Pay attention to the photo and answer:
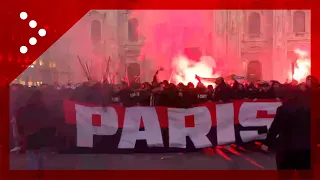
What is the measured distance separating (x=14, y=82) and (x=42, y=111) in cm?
24

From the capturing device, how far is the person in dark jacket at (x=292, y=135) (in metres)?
1.72

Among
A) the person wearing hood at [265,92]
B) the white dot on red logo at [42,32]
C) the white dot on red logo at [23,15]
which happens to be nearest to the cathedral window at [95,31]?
the white dot on red logo at [42,32]

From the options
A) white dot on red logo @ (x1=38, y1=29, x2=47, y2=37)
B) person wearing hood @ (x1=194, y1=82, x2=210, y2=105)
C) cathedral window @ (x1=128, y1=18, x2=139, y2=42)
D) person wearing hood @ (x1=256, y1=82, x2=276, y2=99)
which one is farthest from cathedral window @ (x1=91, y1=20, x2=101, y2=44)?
person wearing hood @ (x1=256, y1=82, x2=276, y2=99)

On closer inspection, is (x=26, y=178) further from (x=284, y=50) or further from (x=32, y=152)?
(x=284, y=50)

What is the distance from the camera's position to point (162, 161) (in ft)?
5.86

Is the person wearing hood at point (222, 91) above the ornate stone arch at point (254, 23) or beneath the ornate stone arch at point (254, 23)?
beneath

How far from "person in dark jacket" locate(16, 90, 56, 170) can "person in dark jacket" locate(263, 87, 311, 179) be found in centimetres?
126

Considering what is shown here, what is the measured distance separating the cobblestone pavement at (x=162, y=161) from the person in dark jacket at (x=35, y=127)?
60 mm

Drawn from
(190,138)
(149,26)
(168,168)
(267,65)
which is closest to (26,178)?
(168,168)

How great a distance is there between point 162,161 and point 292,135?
2.52ft

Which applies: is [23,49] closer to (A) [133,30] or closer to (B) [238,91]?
(A) [133,30]

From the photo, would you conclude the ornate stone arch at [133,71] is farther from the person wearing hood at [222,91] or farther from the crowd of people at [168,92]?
the person wearing hood at [222,91]

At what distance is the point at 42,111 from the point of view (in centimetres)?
175

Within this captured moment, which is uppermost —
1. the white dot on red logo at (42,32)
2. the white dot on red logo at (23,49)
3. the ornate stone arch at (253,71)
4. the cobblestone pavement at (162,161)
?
the white dot on red logo at (42,32)
